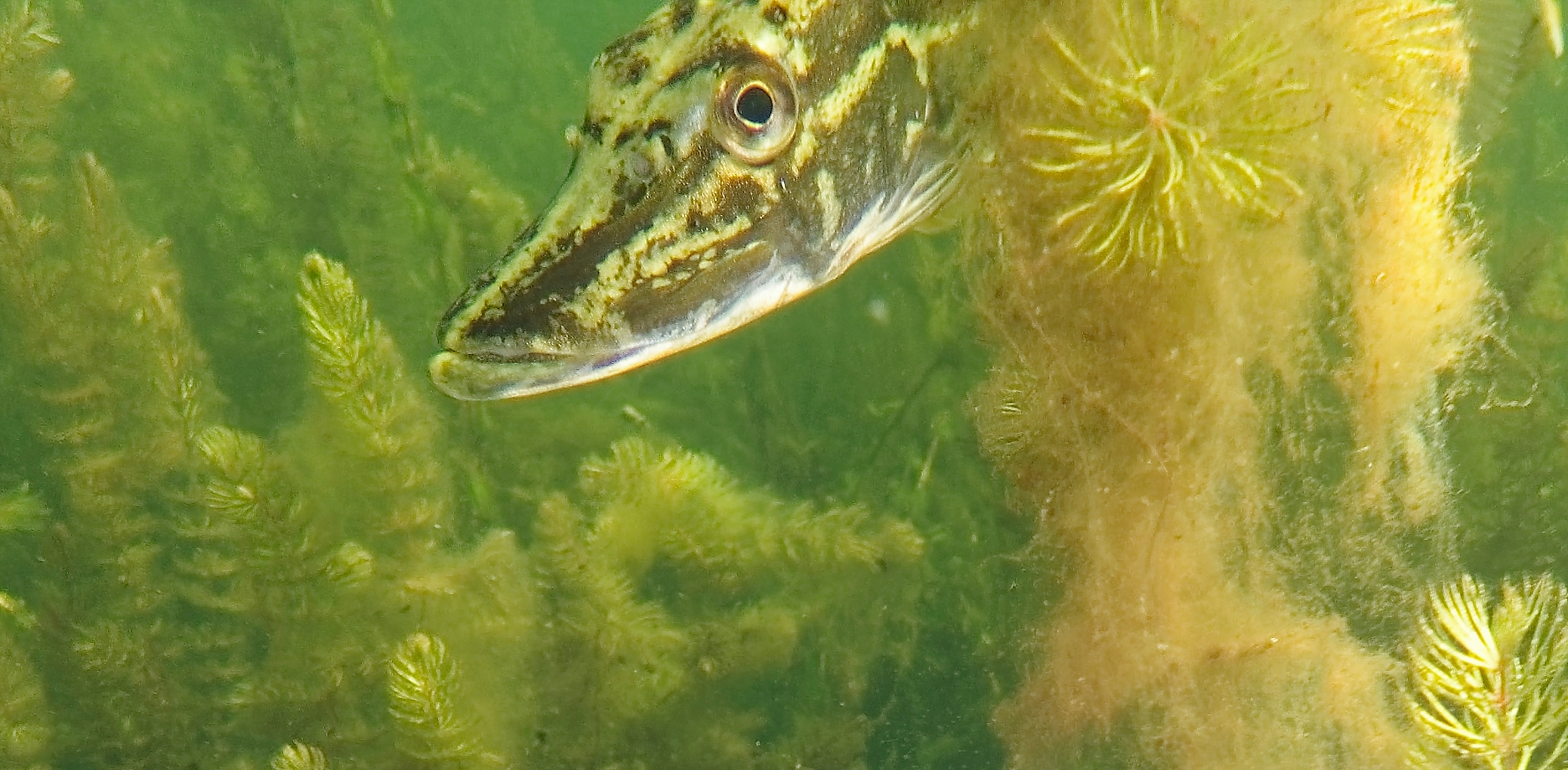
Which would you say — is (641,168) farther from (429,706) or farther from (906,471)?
(906,471)

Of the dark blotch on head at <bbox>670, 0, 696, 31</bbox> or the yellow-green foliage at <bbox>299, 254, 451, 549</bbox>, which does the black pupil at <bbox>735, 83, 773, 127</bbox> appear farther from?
the yellow-green foliage at <bbox>299, 254, 451, 549</bbox>

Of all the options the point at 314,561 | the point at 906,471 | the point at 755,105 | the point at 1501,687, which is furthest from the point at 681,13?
the point at 906,471

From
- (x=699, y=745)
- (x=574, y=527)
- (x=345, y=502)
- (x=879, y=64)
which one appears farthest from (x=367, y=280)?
(x=879, y=64)

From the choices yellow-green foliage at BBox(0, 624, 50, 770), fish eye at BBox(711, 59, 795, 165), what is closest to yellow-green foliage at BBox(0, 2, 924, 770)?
yellow-green foliage at BBox(0, 624, 50, 770)

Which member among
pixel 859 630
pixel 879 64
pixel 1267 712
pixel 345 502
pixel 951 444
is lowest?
pixel 345 502

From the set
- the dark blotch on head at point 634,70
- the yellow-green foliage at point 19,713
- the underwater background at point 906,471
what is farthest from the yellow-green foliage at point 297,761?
the dark blotch on head at point 634,70

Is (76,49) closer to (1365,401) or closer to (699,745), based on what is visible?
(699,745)

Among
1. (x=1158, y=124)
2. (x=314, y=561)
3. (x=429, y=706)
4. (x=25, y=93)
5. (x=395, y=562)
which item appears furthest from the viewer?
(x=25, y=93)
